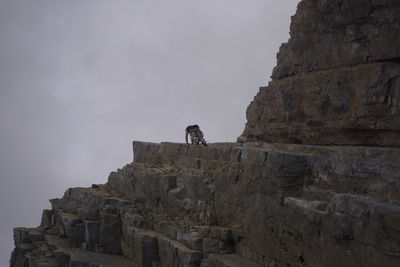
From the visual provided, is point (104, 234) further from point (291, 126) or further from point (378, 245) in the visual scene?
point (378, 245)

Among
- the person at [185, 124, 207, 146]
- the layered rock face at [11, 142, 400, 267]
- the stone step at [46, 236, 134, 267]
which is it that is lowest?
the stone step at [46, 236, 134, 267]

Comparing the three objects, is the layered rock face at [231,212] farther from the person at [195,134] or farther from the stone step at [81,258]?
the person at [195,134]

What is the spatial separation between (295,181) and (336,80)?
3.63 meters

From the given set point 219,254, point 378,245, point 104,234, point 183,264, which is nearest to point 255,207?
point 219,254

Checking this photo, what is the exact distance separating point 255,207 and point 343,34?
5347 millimetres

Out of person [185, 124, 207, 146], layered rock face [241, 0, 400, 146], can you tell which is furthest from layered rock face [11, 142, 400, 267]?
layered rock face [241, 0, 400, 146]

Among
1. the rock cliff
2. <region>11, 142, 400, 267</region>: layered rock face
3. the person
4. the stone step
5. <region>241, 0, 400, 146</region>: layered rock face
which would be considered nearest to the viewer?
<region>11, 142, 400, 267</region>: layered rock face

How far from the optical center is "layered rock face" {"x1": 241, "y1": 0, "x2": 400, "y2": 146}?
12712 millimetres

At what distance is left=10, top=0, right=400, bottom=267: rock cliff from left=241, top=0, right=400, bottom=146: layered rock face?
0.03m

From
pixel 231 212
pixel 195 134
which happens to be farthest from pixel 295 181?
pixel 195 134

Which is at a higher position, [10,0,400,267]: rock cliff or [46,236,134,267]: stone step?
[10,0,400,267]: rock cliff

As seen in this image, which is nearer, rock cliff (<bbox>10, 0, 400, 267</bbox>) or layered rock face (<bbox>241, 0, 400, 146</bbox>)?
rock cliff (<bbox>10, 0, 400, 267</bbox>)

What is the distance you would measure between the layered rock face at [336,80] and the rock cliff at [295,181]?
1.2 inches

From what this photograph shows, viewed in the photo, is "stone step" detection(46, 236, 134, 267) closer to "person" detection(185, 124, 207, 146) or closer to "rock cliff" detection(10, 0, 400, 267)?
"rock cliff" detection(10, 0, 400, 267)
